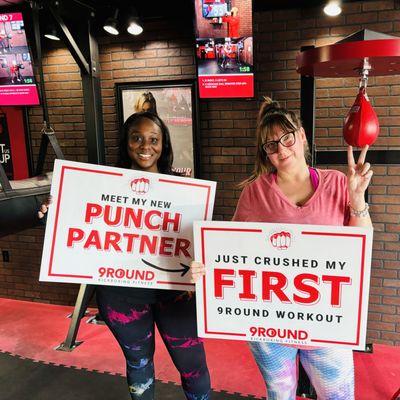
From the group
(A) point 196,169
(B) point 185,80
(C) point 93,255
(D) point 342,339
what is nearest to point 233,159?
(A) point 196,169

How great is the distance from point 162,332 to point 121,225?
541 mm

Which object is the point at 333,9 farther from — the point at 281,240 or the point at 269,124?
the point at 281,240

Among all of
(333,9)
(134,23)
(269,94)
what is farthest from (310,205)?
(134,23)

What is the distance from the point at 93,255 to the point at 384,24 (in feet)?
8.96

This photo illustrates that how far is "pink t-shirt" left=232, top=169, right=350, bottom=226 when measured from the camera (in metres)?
1.50

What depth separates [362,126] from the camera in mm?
1658

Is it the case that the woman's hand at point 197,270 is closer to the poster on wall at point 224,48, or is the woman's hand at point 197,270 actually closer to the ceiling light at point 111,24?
the poster on wall at point 224,48

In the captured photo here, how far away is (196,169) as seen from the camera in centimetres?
359

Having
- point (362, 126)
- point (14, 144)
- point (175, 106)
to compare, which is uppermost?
point (175, 106)


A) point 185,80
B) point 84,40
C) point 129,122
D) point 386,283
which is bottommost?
point 386,283

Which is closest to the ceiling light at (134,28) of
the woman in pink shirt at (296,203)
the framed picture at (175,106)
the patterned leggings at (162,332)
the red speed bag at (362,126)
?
the framed picture at (175,106)

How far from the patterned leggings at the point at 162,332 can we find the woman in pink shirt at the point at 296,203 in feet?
1.05

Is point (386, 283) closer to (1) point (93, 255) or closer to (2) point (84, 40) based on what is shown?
(1) point (93, 255)

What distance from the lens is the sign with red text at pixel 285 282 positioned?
1.46 meters
